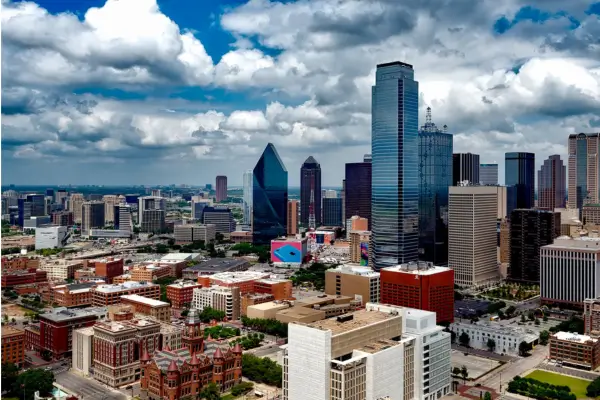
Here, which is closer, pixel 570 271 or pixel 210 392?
pixel 210 392

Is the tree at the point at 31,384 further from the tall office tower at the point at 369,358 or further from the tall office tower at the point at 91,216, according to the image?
the tall office tower at the point at 91,216

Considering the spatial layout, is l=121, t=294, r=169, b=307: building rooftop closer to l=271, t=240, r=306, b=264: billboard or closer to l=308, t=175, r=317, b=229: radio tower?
l=271, t=240, r=306, b=264: billboard

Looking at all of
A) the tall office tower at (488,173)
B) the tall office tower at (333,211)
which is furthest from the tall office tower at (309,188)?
the tall office tower at (488,173)

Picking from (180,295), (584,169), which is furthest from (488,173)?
(180,295)

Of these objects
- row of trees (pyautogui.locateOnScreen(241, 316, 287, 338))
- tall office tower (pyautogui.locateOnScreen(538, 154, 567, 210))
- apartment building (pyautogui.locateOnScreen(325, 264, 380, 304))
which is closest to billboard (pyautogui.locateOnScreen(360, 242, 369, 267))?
apartment building (pyautogui.locateOnScreen(325, 264, 380, 304))

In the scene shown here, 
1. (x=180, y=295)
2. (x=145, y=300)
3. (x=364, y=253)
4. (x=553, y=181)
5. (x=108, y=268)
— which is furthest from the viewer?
(x=553, y=181)

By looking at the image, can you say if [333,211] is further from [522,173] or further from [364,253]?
[364,253]
